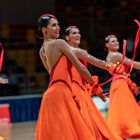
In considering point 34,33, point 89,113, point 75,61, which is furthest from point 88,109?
point 34,33

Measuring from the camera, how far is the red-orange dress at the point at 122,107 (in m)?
6.64

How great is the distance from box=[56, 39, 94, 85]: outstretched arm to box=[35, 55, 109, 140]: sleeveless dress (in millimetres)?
78

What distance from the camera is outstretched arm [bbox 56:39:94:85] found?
427 centimetres

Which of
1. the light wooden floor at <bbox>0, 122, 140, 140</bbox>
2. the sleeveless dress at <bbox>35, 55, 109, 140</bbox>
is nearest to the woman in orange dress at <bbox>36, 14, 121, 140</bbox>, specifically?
the sleeveless dress at <bbox>35, 55, 109, 140</bbox>

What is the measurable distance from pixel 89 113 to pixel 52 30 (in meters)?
0.83

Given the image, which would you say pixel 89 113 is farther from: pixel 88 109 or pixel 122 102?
pixel 122 102

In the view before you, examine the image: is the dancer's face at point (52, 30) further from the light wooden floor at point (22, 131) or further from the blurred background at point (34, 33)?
the blurred background at point (34, 33)

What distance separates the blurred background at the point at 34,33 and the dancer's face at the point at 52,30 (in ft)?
18.3

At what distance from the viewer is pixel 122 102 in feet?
22.1

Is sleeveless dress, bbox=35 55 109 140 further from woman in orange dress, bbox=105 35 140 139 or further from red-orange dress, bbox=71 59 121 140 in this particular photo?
woman in orange dress, bbox=105 35 140 139

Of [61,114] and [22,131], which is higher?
[61,114]

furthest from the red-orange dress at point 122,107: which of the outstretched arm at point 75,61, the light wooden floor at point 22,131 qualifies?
the outstretched arm at point 75,61

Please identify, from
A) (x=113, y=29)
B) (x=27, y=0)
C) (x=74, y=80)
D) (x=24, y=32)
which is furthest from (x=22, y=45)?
(x=74, y=80)

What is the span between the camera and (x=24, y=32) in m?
14.8
